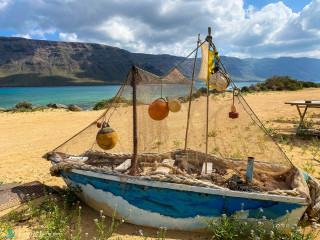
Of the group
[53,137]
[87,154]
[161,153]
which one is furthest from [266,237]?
[53,137]

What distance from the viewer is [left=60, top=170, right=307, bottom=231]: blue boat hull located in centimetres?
286

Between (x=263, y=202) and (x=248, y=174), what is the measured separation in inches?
31.9

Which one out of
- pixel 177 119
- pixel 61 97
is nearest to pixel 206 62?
pixel 177 119

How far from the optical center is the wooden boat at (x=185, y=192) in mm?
2877

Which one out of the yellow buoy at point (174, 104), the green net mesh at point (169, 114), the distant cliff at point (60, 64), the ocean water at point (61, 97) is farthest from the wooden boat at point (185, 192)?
the distant cliff at point (60, 64)

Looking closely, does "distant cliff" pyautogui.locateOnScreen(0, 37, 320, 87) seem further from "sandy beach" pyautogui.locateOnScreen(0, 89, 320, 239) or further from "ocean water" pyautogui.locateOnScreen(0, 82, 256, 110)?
"sandy beach" pyautogui.locateOnScreen(0, 89, 320, 239)

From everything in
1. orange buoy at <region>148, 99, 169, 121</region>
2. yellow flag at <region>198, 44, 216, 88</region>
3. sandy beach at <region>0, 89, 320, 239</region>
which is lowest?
sandy beach at <region>0, 89, 320, 239</region>

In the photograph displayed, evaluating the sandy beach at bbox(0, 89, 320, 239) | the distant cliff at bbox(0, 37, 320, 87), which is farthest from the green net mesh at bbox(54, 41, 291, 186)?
the distant cliff at bbox(0, 37, 320, 87)

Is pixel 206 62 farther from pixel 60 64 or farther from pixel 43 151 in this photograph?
pixel 60 64

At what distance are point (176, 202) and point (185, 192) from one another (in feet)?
0.69

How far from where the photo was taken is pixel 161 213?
127 inches

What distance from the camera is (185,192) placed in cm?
303

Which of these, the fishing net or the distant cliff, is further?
the distant cliff

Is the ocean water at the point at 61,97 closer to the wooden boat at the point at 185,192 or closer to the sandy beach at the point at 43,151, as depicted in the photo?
the wooden boat at the point at 185,192
